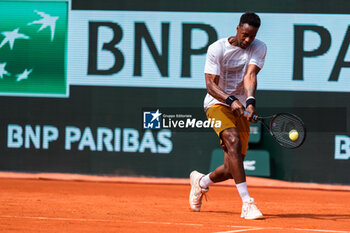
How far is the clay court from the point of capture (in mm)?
5027

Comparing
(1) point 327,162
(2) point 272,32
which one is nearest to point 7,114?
(2) point 272,32

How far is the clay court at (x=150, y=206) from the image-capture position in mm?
5027

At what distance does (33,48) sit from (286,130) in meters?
4.68

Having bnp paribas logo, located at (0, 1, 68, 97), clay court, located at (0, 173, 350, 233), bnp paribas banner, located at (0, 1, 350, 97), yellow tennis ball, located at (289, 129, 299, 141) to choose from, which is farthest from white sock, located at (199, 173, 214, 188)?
bnp paribas logo, located at (0, 1, 68, 97)

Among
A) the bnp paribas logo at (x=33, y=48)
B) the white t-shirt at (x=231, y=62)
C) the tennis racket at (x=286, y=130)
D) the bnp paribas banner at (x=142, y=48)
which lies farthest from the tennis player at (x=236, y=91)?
the bnp paribas logo at (x=33, y=48)

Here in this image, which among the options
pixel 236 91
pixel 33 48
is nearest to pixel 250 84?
pixel 236 91

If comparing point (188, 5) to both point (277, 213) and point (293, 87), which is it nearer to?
point (293, 87)

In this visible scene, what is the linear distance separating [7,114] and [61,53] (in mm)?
1110

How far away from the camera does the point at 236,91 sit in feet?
18.7

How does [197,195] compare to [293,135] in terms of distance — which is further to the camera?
[197,195]

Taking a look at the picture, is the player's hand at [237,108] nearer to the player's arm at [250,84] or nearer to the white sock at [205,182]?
the player's arm at [250,84]

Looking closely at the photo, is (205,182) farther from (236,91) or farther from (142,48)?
(142,48)

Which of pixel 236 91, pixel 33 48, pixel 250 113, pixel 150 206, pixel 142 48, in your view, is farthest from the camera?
pixel 33 48

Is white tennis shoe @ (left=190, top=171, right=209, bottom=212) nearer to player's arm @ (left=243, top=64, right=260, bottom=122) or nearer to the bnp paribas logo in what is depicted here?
player's arm @ (left=243, top=64, right=260, bottom=122)
